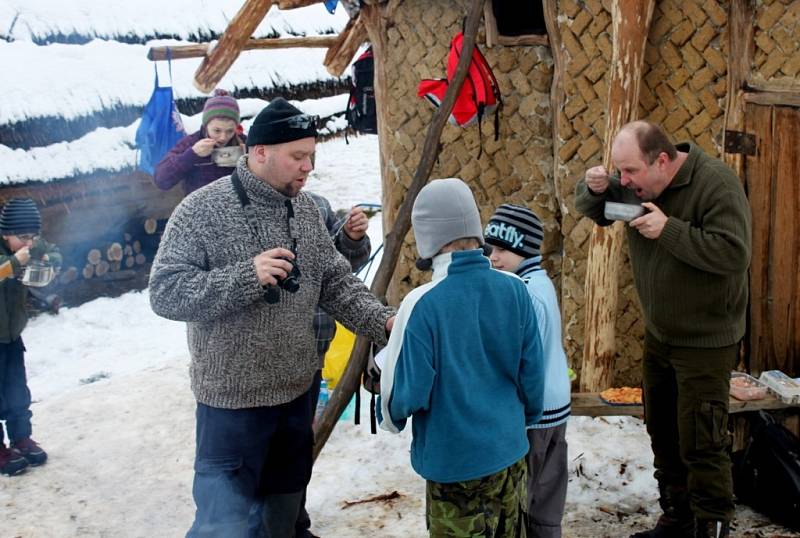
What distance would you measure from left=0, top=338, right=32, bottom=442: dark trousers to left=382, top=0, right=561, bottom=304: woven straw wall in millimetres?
2773

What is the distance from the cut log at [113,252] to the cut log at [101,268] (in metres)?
0.08

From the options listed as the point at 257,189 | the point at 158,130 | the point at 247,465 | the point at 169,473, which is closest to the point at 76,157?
the point at 158,130

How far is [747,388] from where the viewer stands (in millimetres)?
4199

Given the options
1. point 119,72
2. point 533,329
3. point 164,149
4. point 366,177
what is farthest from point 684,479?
point 366,177

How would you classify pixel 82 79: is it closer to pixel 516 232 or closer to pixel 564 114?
pixel 564 114

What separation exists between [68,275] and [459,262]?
298 inches

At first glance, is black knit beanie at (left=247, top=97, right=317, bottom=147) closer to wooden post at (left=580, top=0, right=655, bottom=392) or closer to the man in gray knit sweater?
the man in gray knit sweater

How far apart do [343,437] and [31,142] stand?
5.10 meters

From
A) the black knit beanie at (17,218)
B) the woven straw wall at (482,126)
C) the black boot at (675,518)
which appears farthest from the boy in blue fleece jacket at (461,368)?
the black knit beanie at (17,218)

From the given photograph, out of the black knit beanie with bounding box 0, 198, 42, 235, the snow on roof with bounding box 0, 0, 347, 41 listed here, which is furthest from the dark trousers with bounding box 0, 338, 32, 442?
the snow on roof with bounding box 0, 0, 347, 41

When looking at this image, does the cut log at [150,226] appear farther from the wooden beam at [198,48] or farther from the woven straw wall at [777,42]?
the woven straw wall at [777,42]

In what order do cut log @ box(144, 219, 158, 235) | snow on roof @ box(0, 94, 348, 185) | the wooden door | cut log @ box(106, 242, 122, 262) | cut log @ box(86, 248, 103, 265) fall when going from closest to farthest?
the wooden door
snow on roof @ box(0, 94, 348, 185)
cut log @ box(86, 248, 103, 265)
cut log @ box(106, 242, 122, 262)
cut log @ box(144, 219, 158, 235)

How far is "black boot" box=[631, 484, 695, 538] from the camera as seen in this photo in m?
3.69

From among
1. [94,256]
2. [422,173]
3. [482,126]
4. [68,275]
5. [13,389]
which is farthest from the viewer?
[94,256]
